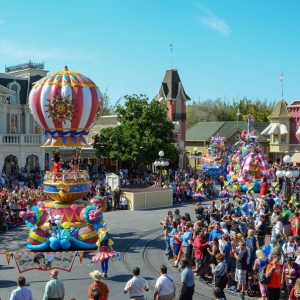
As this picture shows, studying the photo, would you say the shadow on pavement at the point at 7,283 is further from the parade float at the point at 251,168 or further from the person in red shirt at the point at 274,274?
the parade float at the point at 251,168

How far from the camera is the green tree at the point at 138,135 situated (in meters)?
35.4

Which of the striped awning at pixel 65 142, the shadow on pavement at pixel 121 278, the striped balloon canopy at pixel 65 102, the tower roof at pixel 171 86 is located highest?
the tower roof at pixel 171 86

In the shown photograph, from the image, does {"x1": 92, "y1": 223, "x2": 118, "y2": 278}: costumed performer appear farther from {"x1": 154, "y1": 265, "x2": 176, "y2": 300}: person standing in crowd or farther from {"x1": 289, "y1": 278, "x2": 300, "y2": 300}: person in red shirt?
{"x1": 289, "y1": 278, "x2": 300, "y2": 300}: person in red shirt

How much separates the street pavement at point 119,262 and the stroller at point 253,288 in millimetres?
969

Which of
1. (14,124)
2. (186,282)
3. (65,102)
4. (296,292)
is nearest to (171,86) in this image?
(14,124)

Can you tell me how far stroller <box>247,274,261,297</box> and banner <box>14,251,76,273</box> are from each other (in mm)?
4600

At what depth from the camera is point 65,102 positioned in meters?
18.1

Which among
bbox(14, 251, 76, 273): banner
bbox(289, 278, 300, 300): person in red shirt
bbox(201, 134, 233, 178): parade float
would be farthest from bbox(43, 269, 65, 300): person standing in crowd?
bbox(201, 134, 233, 178): parade float

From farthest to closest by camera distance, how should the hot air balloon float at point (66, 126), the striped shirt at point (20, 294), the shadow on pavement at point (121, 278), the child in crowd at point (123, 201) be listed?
the child in crowd at point (123, 201) → the hot air balloon float at point (66, 126) → the shadow on pavement at point (121, 278) → the striped shirt at point (20, 294)

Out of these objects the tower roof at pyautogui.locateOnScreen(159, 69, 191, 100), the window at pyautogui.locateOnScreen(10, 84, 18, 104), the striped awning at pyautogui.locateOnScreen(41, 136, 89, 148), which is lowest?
the striped awning at pyautogui.locateOnScreen(41, 136, 89, 148)

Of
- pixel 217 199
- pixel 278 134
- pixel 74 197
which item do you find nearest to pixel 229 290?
pixel 74 197

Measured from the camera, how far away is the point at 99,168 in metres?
41.4

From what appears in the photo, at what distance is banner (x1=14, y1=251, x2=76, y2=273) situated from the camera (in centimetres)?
1259

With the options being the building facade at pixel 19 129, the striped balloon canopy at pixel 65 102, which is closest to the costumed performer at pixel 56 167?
the striped balloon canopy at pixel 65 102
